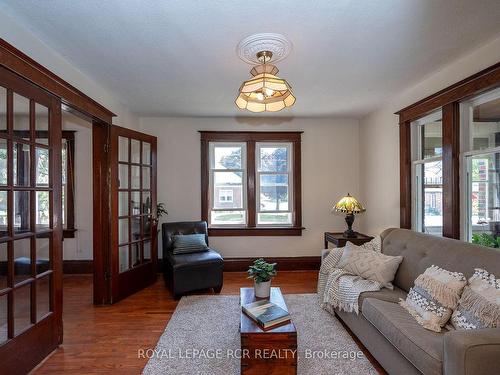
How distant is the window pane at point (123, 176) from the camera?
353cm

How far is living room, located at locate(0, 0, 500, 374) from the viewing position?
1891 mm

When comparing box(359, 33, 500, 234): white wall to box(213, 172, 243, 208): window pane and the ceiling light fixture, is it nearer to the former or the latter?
the ceiling light fixture

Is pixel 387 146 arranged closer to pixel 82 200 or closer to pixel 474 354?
pixel 474 354

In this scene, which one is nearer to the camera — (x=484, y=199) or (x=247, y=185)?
(x=484, y=199)

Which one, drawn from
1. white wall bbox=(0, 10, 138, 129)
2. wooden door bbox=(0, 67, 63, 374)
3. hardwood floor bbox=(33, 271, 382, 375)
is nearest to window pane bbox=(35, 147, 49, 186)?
wooden door bbox=(0, 67, 63, 374)

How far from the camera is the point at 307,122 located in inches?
187

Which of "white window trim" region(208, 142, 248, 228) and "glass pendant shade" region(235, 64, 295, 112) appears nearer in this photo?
"glass pendant shade" region(235, 64, 295, 112)

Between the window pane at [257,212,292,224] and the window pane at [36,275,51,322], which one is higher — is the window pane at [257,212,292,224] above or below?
above

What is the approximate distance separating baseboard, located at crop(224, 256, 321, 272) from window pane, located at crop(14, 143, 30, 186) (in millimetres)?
3102

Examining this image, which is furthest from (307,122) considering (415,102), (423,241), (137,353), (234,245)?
(137,353)

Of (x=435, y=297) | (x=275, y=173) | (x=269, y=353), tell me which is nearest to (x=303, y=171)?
(x=275, y=173)

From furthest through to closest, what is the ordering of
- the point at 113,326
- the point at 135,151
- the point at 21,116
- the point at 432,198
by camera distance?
the point at 135,151
the point at 432,198
the point at 113,326
the point at 21,116

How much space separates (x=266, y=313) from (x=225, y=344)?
674 mm

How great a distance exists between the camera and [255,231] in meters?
4.66
